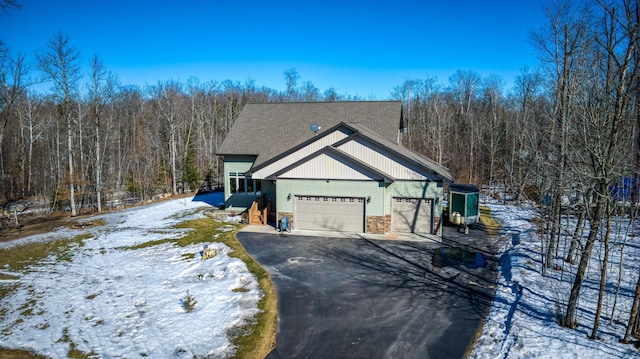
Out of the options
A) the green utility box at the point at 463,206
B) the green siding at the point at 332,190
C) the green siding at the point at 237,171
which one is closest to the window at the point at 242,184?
the green siding at the point at 237,171

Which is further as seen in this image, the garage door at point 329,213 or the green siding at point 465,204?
the green siding at point 465,204

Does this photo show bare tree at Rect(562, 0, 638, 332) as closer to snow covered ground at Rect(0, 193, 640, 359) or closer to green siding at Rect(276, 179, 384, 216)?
snow covered ground at Rect(0, 193, 640, 359)

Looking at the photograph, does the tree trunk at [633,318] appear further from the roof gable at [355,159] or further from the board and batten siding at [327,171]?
the board and batten siding at [327,171]

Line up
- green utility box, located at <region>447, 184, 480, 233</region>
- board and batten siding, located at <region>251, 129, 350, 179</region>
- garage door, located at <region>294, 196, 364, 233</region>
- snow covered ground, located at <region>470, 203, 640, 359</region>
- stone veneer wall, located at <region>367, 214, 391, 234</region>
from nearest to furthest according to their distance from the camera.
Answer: snow covered ground, located at <region>470, 203, 640, 359</region>
stone veneer wall, located at <region>367, 214, 391, 234</region>
garage door, located at <region>294, 196, 364, 233</region>
board and batten siding, located at <region>251, 129, 350, 179</region>
green utility box, located at <region>447, 184, 480, 233</region>

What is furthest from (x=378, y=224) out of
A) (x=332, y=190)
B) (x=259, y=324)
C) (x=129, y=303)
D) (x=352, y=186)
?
(x=129, y=303)

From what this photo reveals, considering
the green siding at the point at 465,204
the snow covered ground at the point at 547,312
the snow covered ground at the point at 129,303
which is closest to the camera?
the snow covered ground at the point at 547,312

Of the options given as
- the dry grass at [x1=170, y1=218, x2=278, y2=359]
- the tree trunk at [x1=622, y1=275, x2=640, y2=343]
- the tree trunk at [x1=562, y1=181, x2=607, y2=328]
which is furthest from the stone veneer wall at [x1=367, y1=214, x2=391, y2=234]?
the tree trunk at [x1=622, y1=275, x2=640, y2=343]
